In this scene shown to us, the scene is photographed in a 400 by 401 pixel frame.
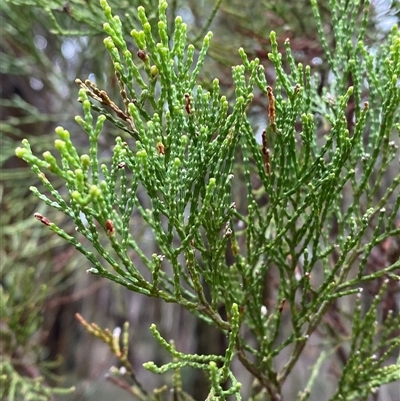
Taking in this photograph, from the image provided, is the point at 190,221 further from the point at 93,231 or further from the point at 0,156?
the point at 0,156

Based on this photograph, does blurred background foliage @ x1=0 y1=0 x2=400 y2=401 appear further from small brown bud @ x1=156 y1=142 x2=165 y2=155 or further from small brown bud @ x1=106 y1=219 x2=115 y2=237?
small brown bud @ x1=106 y1=219 x2=115 y2=237

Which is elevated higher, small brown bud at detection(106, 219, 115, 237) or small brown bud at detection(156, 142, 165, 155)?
small brown bud at detection(156, 142, 165, 155)

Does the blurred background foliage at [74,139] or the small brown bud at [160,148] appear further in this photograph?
the blurred background foliage at [74,139]

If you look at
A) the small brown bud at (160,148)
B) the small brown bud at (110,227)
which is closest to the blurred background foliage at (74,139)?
the small brown bud at (160,148)

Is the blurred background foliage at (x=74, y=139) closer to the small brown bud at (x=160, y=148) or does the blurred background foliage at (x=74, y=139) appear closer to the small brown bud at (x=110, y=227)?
the small brown bud at (x=160, y=148)

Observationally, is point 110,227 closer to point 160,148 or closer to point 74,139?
point 160,148

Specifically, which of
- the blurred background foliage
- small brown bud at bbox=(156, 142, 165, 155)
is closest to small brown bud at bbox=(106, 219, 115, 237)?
small brown bud at bbox=(156, 142, 165, 155)

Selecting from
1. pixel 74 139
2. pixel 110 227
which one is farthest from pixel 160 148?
pixel 74 139

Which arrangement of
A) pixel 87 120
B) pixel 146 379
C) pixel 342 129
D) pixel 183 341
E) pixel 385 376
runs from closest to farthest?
pixel 87 120
pixel 342 129
pixel 385 376
pixel 183 341
pixel 146 379

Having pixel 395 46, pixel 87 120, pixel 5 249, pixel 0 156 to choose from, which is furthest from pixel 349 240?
pixel 5 249
